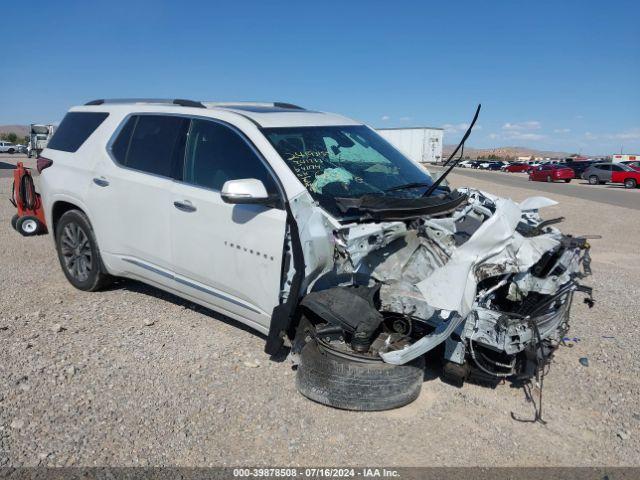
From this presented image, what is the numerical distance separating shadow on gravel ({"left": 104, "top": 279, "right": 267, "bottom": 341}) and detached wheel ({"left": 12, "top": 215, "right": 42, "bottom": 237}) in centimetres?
347

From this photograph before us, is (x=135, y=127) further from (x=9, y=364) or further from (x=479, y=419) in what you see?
(x=479, y=419)

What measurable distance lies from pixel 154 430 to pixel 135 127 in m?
2.91

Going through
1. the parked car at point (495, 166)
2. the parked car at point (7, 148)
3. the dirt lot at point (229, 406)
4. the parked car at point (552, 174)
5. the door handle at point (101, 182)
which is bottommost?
the parked car at point (495, 166)

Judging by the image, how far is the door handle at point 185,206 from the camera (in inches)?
171

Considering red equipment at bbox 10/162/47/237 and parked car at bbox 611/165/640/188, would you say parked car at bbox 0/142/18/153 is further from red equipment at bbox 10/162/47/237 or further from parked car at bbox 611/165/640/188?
red equipment at bbox 10/162/47/237

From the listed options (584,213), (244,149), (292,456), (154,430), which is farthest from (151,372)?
(584,213)

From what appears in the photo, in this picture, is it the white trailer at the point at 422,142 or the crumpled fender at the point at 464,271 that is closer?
the crumpled fender at the point at 464,271

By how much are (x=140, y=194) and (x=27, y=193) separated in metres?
4.91

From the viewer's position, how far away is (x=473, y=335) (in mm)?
3602

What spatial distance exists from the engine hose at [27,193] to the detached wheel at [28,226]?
8.6 inches

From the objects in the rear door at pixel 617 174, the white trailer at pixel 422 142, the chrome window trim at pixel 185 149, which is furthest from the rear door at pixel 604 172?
the chrome window trim at pixel 185 149

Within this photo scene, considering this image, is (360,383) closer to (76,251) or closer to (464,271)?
(464,271)

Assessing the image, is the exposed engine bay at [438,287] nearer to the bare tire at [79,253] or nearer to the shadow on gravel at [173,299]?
the shadow on gravel at [173,299]

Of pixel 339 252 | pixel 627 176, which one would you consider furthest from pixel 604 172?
pixel 339 252
